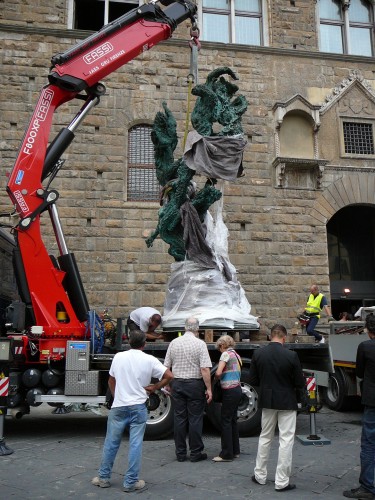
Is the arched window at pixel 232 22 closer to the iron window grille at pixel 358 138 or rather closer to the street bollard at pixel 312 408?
the iron window grille at pixel 358 138

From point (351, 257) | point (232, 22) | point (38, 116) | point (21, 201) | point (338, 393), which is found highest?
point (232, 22)

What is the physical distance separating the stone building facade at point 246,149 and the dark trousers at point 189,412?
8.16 metres

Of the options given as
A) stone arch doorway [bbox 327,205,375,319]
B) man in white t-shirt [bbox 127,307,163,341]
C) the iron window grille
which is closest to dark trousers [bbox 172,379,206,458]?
man in white t-shirt [bbox 127,307,163,341]

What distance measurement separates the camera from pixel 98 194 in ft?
47.9

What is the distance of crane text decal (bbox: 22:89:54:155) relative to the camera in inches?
318

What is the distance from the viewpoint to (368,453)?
4594 millimetres

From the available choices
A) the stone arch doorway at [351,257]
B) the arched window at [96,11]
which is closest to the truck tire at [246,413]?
the stone arch doorway at [351,257]

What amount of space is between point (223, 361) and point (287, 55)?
1298 cm

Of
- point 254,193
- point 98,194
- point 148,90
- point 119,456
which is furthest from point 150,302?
point 119,456

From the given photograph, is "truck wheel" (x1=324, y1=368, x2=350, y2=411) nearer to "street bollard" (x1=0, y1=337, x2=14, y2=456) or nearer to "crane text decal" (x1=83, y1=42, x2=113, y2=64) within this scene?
"street bollard" (x1=0, y1=337, x2=14, y2=456)

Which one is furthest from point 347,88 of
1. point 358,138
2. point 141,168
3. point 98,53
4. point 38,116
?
point 38,116

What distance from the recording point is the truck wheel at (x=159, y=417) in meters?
6.88

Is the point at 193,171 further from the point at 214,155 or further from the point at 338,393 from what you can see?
the point at 338,393

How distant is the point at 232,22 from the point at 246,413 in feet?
44.4
